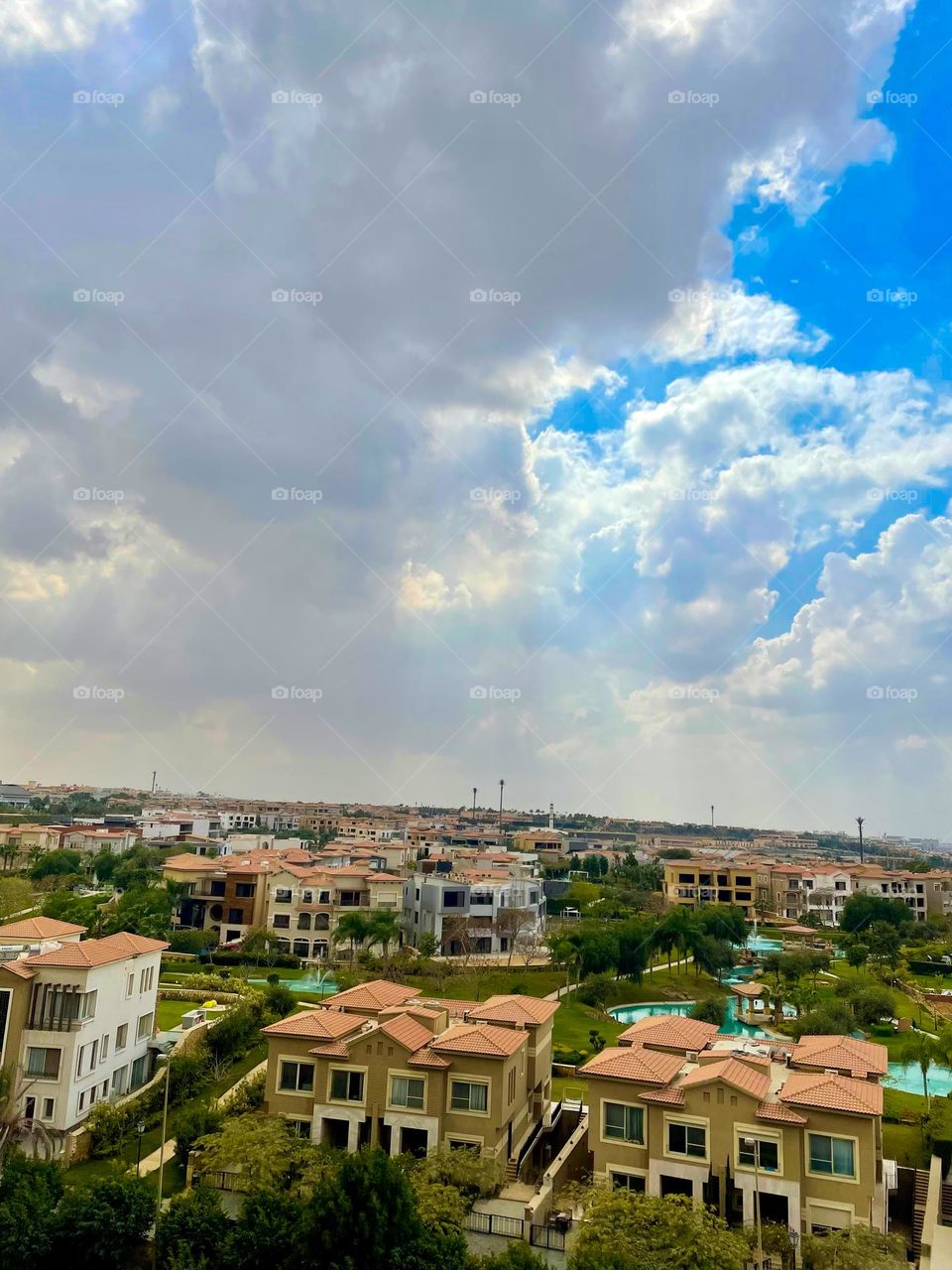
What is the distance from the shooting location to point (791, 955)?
46.7m

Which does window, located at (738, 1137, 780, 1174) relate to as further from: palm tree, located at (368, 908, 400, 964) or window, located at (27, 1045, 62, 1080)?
palm tree, located at (368, 908, 400, 964)

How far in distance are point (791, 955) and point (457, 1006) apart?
2677cm

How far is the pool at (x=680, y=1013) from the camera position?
129 ft

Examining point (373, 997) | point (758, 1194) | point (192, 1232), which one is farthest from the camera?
point (373, 997)

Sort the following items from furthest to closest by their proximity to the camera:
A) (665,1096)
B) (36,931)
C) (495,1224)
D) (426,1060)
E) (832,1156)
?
(36,931) < (426,1060) < (665,1096) < (495,1224) < (832,1156)

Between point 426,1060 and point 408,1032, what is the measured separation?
40.1 inches

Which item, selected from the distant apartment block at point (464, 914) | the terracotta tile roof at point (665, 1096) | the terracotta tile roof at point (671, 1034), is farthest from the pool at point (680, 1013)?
the terracotta tile roof at point (665, 1096)

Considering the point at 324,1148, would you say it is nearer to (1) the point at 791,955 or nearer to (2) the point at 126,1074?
(2) the point at 126,1074

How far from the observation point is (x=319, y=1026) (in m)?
23.0

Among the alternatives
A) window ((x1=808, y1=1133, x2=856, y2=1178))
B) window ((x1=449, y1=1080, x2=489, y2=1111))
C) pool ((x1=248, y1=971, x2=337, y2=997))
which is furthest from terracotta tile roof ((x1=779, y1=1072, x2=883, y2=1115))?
pool ((x1=248, y1=971, x2=337, y2=997))

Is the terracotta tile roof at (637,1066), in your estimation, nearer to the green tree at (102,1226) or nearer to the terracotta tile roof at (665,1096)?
the terracotta tile roof at (665,1096)

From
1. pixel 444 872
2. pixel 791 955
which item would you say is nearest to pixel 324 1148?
pixel 791 955

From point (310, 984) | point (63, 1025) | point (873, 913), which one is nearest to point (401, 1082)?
point (63, 1025)

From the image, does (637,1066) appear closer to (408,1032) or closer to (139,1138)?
(408,1032)
